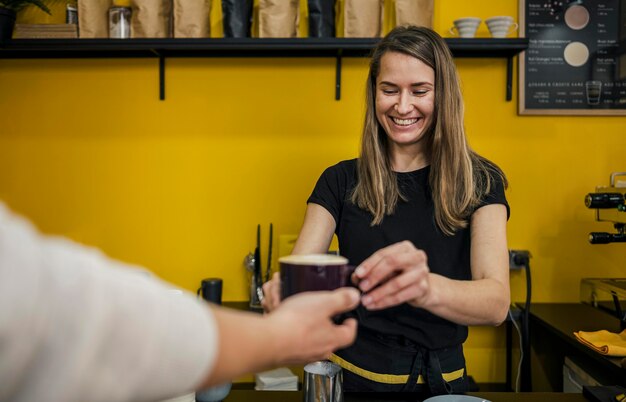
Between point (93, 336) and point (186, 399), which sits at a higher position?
point (93, 336)

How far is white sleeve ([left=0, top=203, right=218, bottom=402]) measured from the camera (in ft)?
1.31

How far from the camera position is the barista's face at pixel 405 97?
1465 mm

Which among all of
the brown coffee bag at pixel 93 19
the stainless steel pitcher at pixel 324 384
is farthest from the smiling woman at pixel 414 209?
the brown coffee bag at pixel 93 19

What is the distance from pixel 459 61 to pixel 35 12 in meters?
1.99

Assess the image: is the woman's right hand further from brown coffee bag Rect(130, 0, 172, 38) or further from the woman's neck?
brown coffee bag Rect(130, 0, 172, 38)

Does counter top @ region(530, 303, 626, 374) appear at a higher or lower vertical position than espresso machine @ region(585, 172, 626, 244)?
lower

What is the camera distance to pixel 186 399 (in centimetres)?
99

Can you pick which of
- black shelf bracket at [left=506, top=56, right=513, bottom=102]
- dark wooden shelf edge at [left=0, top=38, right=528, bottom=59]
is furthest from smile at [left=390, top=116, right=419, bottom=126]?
black shelf bracket at [left=506, top=56, right=513, bottom=102]

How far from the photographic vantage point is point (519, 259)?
242cm

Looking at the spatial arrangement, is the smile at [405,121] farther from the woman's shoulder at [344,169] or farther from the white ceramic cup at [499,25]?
the white ceramic cup at [499,25]

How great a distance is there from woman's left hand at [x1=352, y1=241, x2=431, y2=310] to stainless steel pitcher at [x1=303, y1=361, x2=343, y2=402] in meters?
0.19

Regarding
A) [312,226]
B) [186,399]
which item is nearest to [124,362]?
[186,399]

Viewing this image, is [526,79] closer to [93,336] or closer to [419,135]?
[419,135]

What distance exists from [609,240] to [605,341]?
400 millimetres
